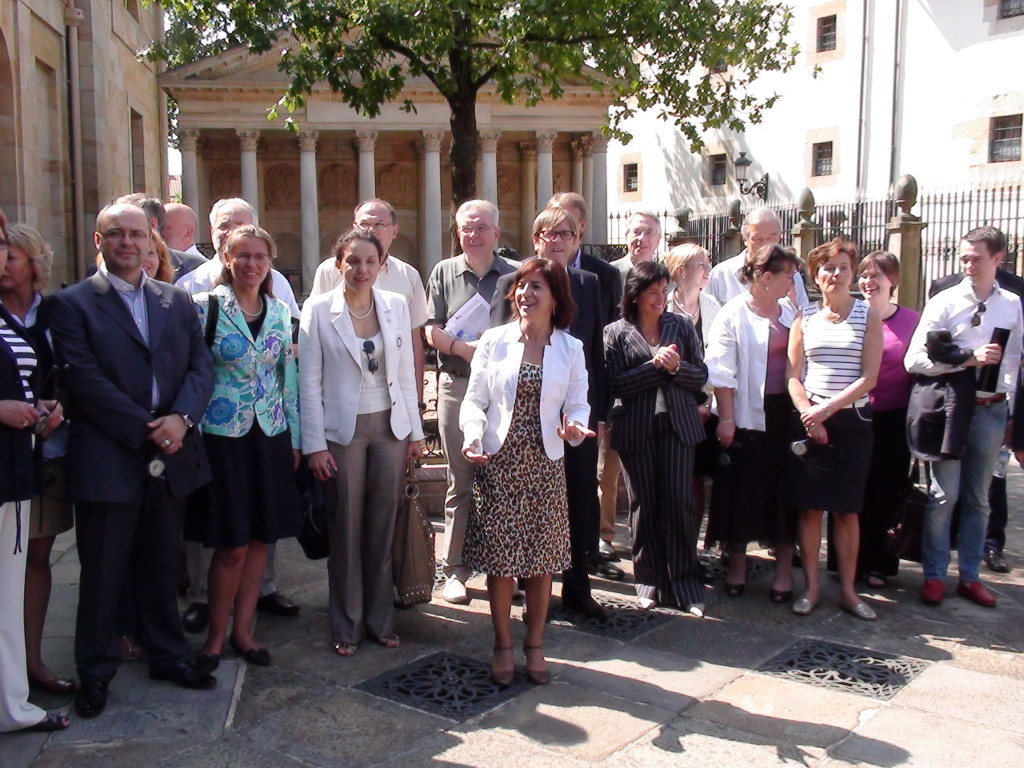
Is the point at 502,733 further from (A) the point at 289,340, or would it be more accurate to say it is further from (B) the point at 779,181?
(B) the point at 779,181

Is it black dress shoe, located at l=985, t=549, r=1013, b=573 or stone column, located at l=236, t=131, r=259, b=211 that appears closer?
black dress shoe, located at l=985, t=549, r=1013, b=573

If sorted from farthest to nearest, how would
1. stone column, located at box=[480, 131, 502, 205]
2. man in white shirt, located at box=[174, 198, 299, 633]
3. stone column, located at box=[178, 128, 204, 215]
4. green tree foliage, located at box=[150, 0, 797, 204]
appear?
stone column, located at box=[480, 131, 502, 205]
stone column, located at box=[178, 128, 204, 215]
green tree foliage, located at box=[150, 0, 797, 204]
man in white shirt, located at box=[174, 198, 299, 633]

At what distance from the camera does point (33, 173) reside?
11.8 m

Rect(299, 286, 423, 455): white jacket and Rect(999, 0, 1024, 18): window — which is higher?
Rect(999, 0, 1024, 18): window

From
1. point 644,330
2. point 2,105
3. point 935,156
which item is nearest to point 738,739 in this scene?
point 644,330

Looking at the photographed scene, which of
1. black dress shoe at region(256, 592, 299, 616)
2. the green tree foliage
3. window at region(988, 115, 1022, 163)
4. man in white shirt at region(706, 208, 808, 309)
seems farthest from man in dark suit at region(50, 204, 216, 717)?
window at region(988, 115, 1022, 163)

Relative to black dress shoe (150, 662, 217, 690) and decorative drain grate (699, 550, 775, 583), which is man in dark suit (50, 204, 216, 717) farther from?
decorative drain grate (699, 550, 775, 583)

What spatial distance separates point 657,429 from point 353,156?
30.8 m

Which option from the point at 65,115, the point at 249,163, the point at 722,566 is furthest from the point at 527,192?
the point at 722,566

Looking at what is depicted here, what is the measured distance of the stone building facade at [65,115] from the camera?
36.2 feet

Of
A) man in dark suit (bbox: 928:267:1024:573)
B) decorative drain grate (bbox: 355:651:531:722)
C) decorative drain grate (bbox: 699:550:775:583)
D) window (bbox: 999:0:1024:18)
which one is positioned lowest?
decorative drain grate (bbox: 355:651:531:722)

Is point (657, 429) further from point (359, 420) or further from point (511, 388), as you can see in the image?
point (359, 420)

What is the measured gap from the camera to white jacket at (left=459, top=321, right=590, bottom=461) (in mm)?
4402

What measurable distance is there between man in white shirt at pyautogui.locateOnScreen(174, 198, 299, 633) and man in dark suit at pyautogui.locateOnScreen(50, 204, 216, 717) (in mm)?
877
